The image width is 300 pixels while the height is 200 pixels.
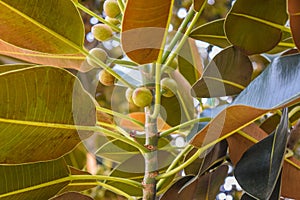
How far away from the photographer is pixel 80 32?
72cm

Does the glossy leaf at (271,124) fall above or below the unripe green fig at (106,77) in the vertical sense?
below

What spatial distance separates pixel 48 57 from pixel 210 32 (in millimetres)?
273

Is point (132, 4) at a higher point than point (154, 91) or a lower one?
higher

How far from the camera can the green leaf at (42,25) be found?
66 cm

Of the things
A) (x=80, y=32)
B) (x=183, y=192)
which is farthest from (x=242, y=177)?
(x=80, y=32)

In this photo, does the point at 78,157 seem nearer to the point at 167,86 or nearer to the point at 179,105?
the point at 179,105

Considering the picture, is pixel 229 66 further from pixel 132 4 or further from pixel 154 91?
pixel 132 4

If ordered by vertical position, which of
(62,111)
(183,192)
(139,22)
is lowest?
(183,192)

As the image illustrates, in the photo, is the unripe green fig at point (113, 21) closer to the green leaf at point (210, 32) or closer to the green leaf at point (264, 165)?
the green leaf at point (210, 32)

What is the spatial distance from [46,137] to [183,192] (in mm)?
203

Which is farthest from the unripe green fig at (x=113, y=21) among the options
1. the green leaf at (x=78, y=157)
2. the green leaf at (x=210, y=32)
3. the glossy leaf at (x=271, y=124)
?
the green leaf at (x=78, y=157)

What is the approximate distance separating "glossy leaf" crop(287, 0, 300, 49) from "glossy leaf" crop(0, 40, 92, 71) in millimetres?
333

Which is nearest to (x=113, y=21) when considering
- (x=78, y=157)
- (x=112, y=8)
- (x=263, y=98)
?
(x=112, y=8)

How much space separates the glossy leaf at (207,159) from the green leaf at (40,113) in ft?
0.54
